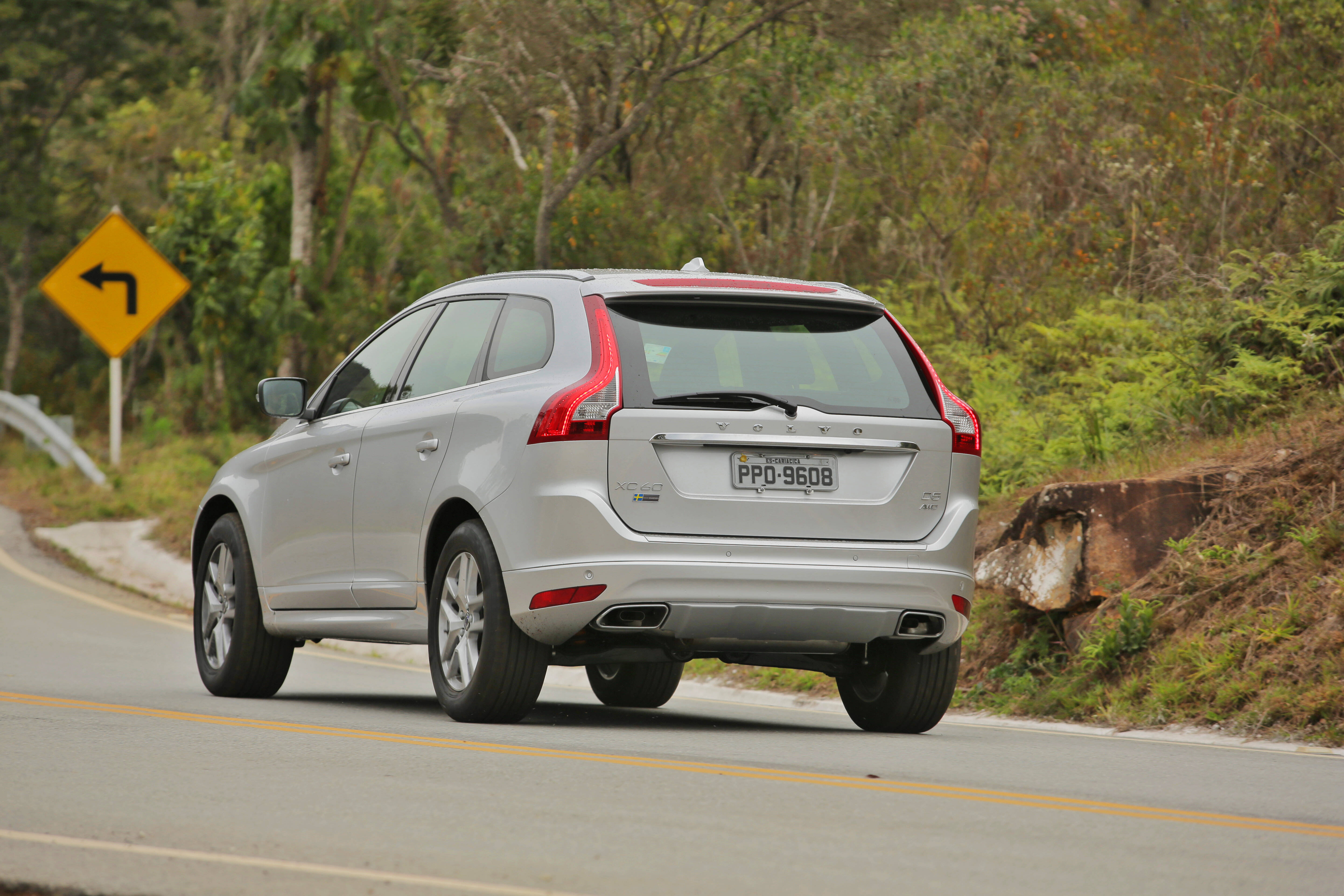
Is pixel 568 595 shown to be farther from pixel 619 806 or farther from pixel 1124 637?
pixel 1124 637

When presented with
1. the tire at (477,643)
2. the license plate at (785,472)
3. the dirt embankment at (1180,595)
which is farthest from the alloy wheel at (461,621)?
the dirt embankment at (1180,595)

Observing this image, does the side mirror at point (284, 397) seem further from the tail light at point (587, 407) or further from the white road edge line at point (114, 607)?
the white road edge line at point (114, 607)

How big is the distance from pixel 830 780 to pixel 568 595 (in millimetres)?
1374

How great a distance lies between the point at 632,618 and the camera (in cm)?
727

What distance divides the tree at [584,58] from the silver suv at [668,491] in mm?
10995

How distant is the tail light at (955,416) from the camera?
769 centimetres

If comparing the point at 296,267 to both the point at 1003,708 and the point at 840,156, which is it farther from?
the point at 1003,708

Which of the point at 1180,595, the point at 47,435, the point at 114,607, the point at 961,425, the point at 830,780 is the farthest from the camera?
the point at 47,435

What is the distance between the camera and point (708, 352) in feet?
24.6

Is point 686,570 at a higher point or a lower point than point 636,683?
higher

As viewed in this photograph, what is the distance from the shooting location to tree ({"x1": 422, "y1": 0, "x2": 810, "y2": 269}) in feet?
62.3

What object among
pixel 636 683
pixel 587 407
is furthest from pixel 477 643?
pixel 636 683

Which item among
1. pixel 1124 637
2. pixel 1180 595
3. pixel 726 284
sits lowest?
pixel 1124 637

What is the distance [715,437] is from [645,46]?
543 inches
